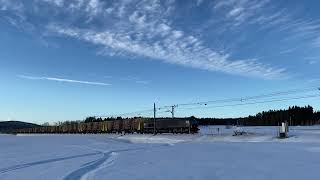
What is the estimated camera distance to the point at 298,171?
1906cm

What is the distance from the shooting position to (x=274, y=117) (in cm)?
16662

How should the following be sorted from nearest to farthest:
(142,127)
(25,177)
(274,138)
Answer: (25,177), (274,138), (142,127)

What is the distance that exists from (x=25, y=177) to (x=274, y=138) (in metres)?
39.7

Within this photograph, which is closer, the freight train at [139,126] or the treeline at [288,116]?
the freight train at [139,126]

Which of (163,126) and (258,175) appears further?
(163,126)

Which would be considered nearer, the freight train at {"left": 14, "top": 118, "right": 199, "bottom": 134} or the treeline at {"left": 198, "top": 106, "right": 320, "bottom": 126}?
the freight train at {"left": 14, "top": 118, "right": 199, "bottom": 134}

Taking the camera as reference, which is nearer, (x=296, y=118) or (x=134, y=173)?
(x=134, y=173)

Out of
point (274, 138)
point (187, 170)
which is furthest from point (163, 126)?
point (187, 170)

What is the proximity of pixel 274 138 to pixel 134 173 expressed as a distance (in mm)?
36589

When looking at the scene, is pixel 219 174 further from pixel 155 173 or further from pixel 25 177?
pixel 25 177

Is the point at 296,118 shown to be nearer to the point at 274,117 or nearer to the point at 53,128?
the point at 274,117

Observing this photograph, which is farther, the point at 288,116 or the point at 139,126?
the point at 288,116

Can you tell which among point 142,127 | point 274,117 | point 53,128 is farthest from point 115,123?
point 274,117

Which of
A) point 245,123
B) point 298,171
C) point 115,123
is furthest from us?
point 245,123
